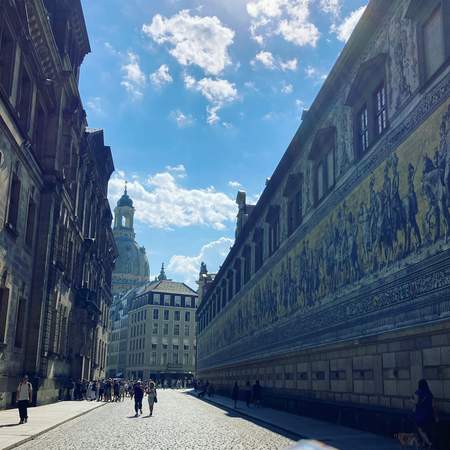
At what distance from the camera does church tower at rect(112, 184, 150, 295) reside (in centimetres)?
17300

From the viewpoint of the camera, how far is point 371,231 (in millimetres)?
18016

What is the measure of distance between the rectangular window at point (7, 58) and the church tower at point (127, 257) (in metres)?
146

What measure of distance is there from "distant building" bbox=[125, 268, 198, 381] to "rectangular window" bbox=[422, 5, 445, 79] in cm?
10972

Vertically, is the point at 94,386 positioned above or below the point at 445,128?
below

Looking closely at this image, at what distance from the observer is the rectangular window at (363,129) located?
Answer: 19891 mm

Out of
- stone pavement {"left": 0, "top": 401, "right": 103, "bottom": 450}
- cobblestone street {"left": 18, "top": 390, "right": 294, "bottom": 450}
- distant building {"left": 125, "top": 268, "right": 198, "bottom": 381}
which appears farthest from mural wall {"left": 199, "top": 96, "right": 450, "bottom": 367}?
distant building {"left": 125, "top": 268, "right": 198, "bottom": 381}

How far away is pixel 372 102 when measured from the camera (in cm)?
1956

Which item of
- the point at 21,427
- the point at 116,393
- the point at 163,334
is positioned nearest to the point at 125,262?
the point at 163,334

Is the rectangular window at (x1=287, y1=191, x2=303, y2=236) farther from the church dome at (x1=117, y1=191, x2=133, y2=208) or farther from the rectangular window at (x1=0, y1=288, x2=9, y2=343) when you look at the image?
the church dome at (x1=117, y1=191, x2=133, y2=208)

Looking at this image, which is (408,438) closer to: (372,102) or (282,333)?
(372,102)

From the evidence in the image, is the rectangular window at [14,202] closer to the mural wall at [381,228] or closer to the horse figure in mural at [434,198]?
the mural wall at [381,228]

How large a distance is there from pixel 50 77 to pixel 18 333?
43.7 feet

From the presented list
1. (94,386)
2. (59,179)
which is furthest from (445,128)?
(94,386)

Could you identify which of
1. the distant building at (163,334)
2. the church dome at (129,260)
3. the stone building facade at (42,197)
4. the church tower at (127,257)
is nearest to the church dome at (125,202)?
the church tower at (127,257)
